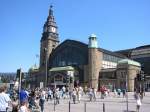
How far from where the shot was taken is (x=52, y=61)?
97.1m

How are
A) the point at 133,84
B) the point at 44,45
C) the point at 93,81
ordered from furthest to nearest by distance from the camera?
the point at 44,45 → the point at 93,81 → the point at 133,84

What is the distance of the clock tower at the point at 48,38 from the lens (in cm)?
9788

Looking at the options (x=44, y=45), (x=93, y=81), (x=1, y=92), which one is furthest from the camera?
(x=44, y=45)

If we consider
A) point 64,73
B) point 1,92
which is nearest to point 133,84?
point 64,73

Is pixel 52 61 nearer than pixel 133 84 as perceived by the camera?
No

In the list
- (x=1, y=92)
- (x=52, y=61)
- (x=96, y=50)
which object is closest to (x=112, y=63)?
(x=96, y=50)

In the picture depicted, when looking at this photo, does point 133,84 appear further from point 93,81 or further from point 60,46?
point 60,46

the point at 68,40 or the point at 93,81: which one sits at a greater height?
the point at 68,40

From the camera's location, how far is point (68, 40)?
302ft

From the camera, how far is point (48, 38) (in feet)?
320

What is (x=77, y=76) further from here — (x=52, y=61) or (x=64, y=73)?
(x=52, y=61)

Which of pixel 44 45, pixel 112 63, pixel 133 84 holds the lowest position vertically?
pixel 133 84

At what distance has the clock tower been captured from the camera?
9788 centimetres

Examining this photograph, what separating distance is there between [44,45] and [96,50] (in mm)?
22203
